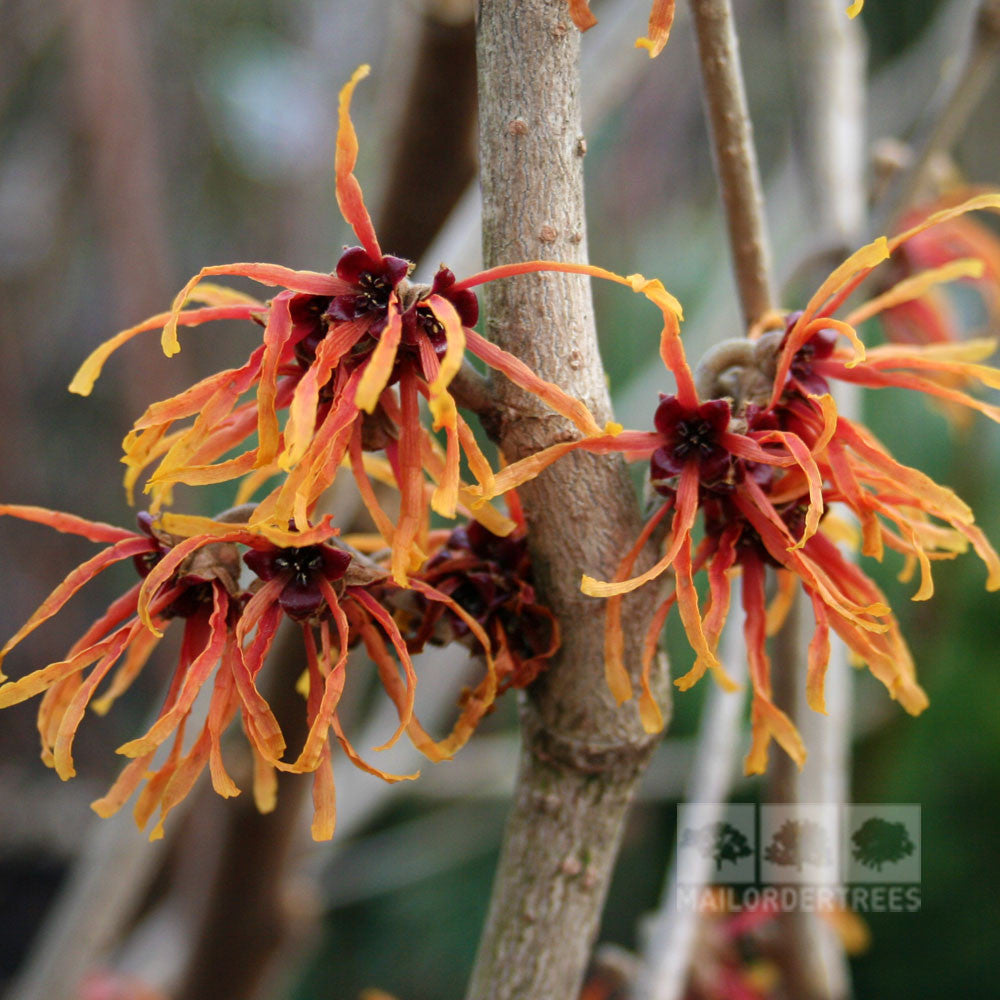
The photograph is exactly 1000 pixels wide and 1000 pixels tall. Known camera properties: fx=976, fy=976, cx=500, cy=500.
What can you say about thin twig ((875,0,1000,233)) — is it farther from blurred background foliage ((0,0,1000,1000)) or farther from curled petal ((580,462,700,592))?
curled petal ((580,462,700,592))

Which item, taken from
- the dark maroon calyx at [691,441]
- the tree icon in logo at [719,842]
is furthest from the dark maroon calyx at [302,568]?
the tree icon in logo at [719,842]

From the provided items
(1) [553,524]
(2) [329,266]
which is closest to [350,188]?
(1) [553,524]

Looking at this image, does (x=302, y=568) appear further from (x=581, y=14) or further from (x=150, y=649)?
(x=581, y=14)

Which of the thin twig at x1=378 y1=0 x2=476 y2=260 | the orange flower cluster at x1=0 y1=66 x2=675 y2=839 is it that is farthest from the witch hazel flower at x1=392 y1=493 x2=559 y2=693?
the thin twig at x1=378 y1=0 x2=476 y2=260

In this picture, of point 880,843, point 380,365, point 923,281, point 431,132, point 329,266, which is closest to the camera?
point 380,365

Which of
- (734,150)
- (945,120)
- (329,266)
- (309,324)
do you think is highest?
(329,266)

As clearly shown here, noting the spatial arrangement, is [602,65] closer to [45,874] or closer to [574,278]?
[574,278]

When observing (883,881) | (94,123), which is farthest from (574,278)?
(94,123)
